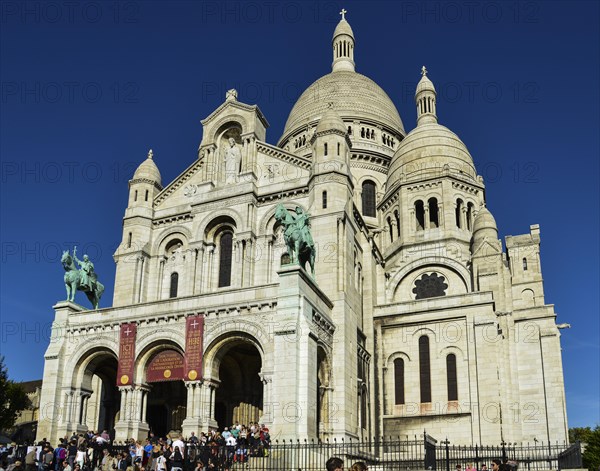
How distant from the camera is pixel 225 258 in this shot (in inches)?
1602

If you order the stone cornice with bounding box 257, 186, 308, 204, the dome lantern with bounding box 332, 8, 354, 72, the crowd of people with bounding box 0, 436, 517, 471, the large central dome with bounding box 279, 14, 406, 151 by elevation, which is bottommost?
the crowd of people with bounding box 0, 436, 517, 471

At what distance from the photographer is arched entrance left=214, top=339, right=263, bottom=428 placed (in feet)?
115

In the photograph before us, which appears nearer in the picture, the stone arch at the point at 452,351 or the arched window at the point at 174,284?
the stone arch at the point at 452,351

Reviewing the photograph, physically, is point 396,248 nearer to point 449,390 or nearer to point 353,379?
point 449,390

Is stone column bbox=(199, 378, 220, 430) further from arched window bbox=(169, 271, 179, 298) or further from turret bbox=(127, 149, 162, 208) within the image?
turret bbox=(127, 149, 162, 208)

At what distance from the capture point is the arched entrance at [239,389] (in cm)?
3506

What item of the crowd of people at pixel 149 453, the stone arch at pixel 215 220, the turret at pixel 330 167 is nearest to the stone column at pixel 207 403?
the crowd of people at pixel 149 453

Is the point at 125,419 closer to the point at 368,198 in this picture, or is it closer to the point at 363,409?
the point at 363,409

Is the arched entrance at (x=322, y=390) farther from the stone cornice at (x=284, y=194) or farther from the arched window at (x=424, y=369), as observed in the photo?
the stone cornice at (x=284, y=194)

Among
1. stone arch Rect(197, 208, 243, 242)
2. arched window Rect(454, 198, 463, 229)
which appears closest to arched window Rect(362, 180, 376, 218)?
arched window Rect(454, 198, 463, 229)

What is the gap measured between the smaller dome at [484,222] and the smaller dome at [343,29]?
1508 inches

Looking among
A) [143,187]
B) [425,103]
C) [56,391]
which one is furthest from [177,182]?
[425,103]

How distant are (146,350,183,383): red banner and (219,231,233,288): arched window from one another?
7702 mm

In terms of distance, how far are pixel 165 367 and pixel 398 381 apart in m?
15.5
